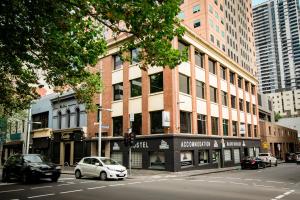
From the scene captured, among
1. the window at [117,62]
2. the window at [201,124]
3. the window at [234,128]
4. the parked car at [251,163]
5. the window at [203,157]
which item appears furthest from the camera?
the window at [234,128]

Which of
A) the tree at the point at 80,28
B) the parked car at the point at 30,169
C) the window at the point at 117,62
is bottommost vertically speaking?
the parked car at the point at 30,169

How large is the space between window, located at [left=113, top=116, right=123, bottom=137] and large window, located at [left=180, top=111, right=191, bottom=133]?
20.3 feet

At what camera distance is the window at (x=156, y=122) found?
2752 centimetres

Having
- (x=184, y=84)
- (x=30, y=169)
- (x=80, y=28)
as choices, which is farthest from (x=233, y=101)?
(x=80, y=28)

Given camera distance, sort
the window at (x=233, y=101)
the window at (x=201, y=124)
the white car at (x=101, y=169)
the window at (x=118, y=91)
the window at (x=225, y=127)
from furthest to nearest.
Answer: the window at (x=233, y=101), the window at (x=225, y=127), the window at (x=118, y=91), the window at (x=201, y=124), the white car at (x=101, y=169)

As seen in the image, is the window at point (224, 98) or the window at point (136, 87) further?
the window at point (224, 98)

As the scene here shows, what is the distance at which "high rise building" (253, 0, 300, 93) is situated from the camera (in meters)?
158

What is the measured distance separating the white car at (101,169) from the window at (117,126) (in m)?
10.1

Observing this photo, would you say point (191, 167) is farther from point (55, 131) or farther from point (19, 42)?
point (19, 42)

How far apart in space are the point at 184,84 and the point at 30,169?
54.5ft

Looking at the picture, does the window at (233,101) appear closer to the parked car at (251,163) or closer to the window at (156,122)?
the parked car at (251,163)

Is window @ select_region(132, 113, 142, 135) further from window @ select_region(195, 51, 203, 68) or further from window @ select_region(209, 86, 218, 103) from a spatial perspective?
window @ select_region(209, 86, 218, 103)

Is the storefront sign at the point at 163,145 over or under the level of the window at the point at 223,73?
under

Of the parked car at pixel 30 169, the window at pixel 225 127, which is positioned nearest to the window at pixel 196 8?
the window at pixel 225 127
